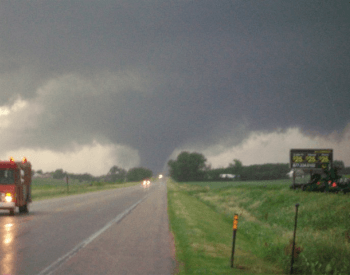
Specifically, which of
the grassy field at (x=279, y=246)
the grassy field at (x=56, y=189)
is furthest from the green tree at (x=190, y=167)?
the grassy field at (x=279, y=246)

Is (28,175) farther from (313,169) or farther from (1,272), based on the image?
(313,169)

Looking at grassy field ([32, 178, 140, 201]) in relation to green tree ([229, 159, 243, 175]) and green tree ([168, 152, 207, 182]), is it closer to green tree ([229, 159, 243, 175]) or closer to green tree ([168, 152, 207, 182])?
green tree ([229, 159, 243, 175])

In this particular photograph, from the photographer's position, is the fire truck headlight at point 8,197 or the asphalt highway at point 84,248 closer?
the asphalt highway at point 84,248

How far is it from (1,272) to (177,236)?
7.45 meters

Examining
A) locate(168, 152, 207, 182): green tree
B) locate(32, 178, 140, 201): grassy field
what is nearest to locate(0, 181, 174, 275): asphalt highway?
locate(32, 178, 140, 201): grassy field

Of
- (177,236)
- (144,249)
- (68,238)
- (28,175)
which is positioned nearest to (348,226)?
(177,236)

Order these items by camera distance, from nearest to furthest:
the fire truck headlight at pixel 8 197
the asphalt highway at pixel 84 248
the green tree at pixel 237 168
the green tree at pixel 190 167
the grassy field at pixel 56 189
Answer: the asphalt highway at pixel 84 248 → the fire truck headlight at pixel 8 197 → the grassy field at pixel 56 189 → the green tree at pixel 237 168 → the green tree at pixel 190 167

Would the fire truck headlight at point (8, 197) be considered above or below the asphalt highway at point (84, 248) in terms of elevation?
above

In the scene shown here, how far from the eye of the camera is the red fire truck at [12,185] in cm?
2122

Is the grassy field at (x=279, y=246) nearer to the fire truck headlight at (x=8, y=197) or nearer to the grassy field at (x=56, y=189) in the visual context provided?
the fire truck headlight at (x=8, y=197)

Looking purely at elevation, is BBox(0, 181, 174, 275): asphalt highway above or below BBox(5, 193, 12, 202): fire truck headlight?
below

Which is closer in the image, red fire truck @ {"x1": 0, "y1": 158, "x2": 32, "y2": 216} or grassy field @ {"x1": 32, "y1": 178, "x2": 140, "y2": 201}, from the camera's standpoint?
red fire truck @ {"x1": 0, "y1": 158, "x2": 32, "y2": 216}

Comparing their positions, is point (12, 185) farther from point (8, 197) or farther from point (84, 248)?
point (84, 248)

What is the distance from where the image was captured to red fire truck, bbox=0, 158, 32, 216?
2122cm
